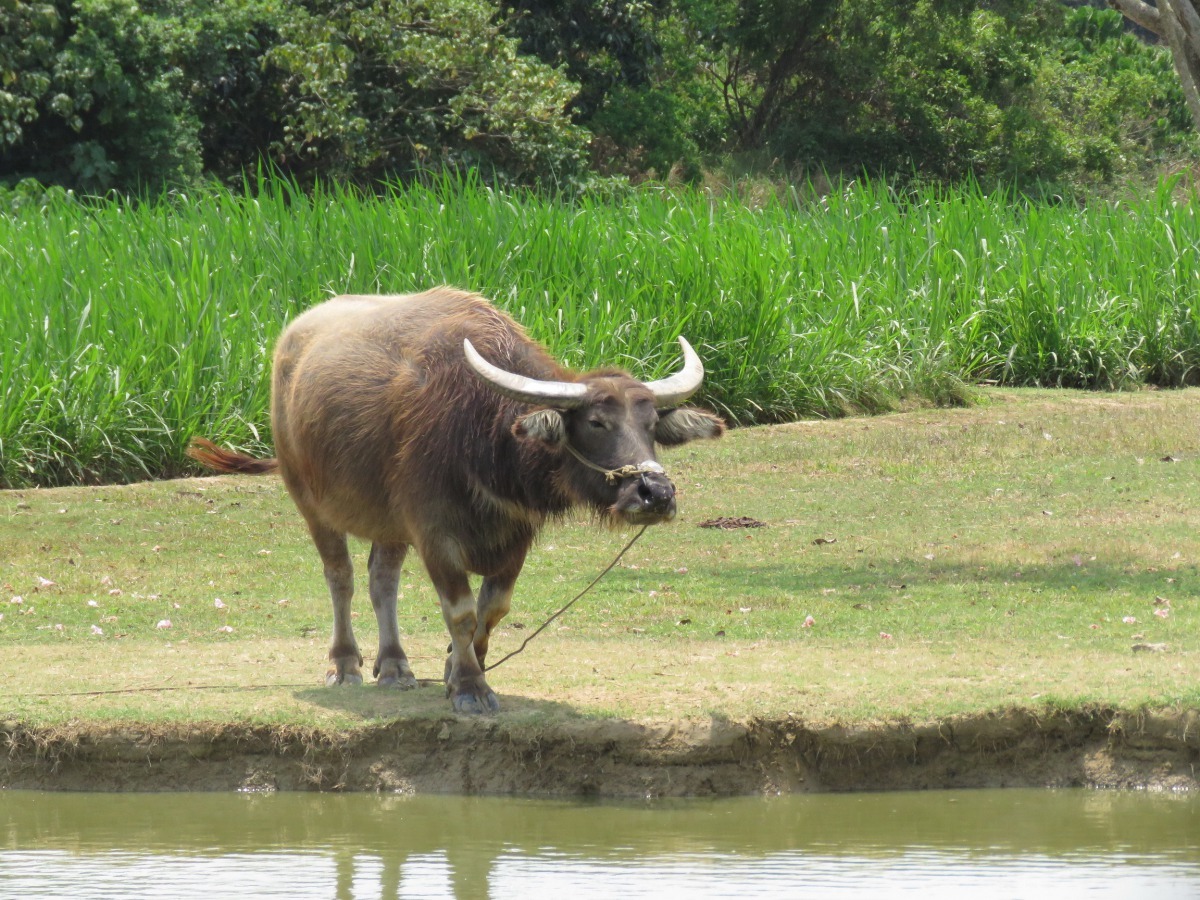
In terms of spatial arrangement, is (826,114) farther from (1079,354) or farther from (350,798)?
(350,798)

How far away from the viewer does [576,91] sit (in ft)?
62.6

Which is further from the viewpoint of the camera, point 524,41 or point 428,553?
point 524,41

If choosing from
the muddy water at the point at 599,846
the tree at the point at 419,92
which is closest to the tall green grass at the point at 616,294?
→ the tree at the point at 419,92

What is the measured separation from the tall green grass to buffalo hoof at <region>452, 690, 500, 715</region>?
217 inches

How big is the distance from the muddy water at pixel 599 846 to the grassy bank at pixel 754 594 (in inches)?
13.1

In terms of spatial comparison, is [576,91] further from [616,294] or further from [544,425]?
[544,425]

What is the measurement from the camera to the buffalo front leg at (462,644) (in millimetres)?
5629

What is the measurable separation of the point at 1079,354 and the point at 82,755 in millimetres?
10129

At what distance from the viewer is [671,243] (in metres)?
13.3

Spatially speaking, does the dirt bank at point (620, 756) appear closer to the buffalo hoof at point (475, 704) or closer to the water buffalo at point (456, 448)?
the buffalo hoof at point (475, 704)

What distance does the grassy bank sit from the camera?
581 cm

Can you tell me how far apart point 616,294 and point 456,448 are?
7227 millimetres

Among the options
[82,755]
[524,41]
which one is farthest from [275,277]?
[524,41]

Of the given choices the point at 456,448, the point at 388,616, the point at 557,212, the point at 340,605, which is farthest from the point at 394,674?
the point at 557,212
